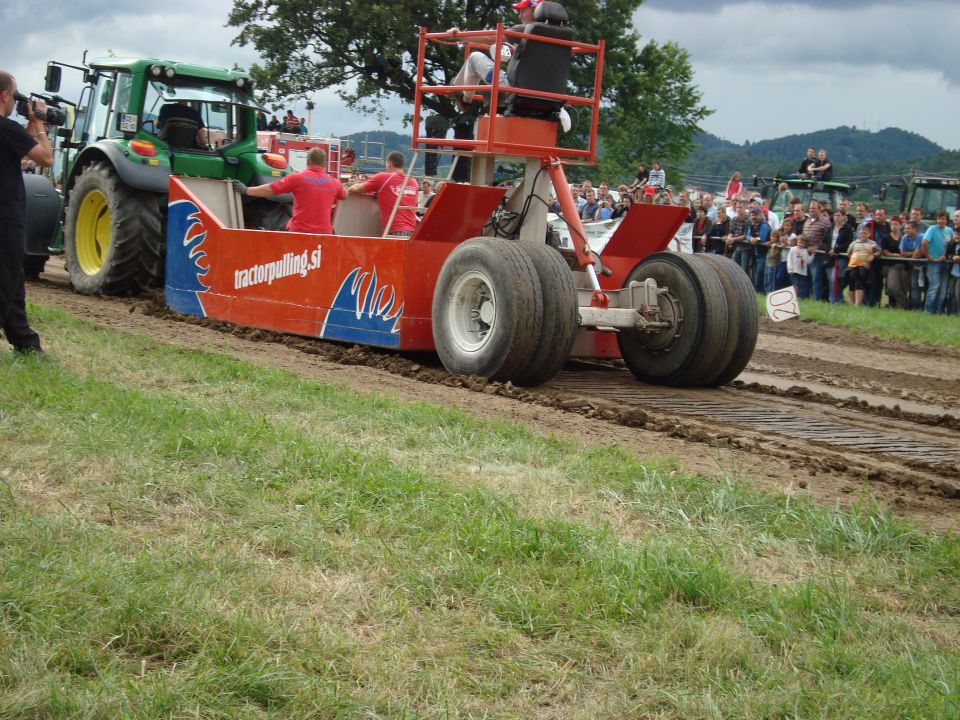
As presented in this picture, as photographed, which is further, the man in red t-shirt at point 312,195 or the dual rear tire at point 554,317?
the man in red t-shirt at point 312,195

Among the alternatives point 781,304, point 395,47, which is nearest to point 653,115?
point 395,47

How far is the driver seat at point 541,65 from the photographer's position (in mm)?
9055

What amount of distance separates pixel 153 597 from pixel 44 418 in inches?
94.9

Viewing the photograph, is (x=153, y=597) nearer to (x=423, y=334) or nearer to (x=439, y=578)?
(x=439, y=578)

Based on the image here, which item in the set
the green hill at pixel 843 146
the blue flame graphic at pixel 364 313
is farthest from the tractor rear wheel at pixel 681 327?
the green hill at pixel 843 146

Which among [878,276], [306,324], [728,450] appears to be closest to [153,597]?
[728,450]

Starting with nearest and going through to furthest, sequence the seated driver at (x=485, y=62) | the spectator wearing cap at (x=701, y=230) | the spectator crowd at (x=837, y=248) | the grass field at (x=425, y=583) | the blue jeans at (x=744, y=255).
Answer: the grass field at (x=425, y=583)
the seated driver at (x=485, y=62)
the spectator crowd at (x=837, y=248)
the blue jeans at (x=744, y=255)
the spectator wearing cap at (x=701, y=230)

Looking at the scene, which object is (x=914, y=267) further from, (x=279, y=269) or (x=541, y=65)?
(x=279, y=269)

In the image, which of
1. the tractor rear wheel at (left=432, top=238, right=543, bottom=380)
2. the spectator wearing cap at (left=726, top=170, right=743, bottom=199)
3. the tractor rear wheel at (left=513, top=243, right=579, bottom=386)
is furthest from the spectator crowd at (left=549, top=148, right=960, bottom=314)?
the tractor rear wheel at (left=513, top=243, right=579, bottom=386)

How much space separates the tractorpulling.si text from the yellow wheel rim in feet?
8.47

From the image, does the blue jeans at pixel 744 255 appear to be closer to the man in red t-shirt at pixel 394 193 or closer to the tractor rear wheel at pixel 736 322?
the man in red t-shirt at pixel 394 193

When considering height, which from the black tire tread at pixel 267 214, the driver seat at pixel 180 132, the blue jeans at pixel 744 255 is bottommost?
the blue jeans at pixel 744 255

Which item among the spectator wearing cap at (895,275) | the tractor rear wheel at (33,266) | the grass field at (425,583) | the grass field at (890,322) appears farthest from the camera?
the spectator wearing cap at (895,275)

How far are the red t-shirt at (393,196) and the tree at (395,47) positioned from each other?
23028 mm
